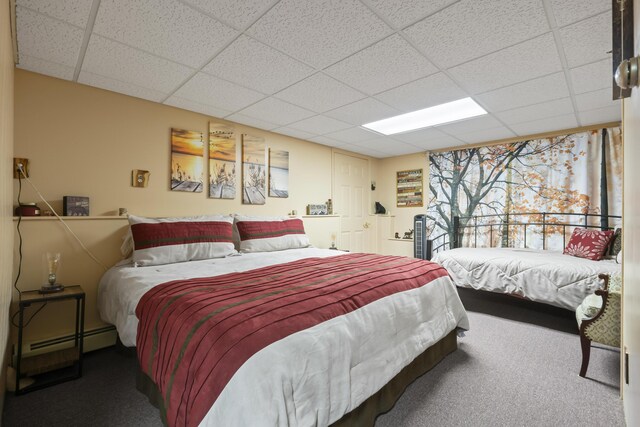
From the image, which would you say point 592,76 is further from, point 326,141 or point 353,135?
point 326,141

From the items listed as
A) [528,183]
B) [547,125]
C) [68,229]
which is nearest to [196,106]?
[68,229]

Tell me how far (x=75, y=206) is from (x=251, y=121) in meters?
1.98

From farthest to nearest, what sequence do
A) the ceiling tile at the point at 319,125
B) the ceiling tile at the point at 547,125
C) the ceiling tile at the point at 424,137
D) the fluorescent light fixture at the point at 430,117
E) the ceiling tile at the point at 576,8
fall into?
the ceiling tile at the point at 424,137 → the ceiling tile at the point at 319,125 → the ceiling tile at the point at 547,125 → the fluorescent light fixture at the point at 430,117 → the ceiling tile at the point at 576,8

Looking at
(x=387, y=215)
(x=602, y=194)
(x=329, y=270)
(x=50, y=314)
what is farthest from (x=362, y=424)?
(x=387, y=215)

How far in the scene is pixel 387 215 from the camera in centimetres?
566

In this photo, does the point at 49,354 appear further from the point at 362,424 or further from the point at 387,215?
the point at 387,215

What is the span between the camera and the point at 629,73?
623 millimetres

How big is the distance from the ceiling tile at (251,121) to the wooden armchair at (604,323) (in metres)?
3.48

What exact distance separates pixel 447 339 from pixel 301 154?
10.3ft

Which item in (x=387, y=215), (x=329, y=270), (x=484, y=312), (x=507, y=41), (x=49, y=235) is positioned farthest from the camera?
(x=387, y=215)

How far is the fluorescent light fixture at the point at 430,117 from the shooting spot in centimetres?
316

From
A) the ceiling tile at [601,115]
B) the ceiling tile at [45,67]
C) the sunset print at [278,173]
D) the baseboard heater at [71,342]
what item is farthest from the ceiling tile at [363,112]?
the baseboard heater at [71,342]

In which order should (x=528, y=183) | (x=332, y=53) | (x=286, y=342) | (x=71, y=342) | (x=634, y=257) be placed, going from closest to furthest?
(x=634, y=257) → (x=286, y=342) → (x=332, y=53) → (x=71, y=342) → (x=528, y=183)

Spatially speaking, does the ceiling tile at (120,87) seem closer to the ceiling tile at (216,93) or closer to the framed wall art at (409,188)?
the ceiling tile at (216,93)
